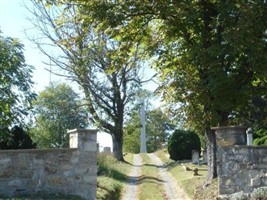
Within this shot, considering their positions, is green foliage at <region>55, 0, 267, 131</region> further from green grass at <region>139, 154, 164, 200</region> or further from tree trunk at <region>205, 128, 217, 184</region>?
green grass at <region>139, 154, 164, 200</region>

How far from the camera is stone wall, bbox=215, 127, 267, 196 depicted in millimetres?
Result: 10977

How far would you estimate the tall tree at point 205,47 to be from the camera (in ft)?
41.6

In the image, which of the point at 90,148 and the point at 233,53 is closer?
the point at 90,148

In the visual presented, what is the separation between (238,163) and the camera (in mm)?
11133

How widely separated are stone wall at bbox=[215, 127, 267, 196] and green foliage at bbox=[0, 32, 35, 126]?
8304 millimetres

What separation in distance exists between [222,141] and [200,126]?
14.1 feet

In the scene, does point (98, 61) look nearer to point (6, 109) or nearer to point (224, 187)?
point (6, 109)

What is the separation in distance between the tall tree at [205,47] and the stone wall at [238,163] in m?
1.88

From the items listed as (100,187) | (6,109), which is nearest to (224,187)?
(100,187)

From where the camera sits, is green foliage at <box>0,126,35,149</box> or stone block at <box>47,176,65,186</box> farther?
green foliage at <box>0,126,35,149</box>

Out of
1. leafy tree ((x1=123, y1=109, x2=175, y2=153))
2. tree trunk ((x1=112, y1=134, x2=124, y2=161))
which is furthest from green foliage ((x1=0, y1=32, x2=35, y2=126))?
leafy tree ((x1=123, y1=109, x2=175, y2=153))

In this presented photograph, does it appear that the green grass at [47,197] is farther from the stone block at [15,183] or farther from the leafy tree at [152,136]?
the leafy tree at [152,136]

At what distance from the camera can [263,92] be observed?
46.0 feet

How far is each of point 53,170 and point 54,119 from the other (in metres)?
39.1
